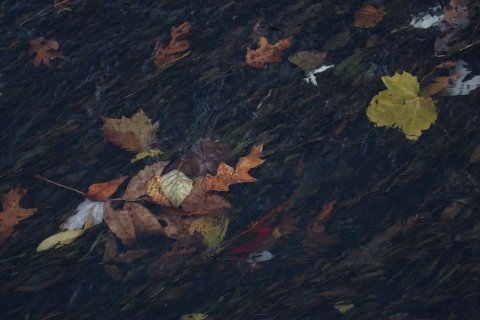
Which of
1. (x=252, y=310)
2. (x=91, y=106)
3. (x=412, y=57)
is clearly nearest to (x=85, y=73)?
(x=91, y=106)

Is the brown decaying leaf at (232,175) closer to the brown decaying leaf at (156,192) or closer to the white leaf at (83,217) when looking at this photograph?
the brown decaying leaf at (156,192)

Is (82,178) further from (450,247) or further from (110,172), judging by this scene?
(450,247)

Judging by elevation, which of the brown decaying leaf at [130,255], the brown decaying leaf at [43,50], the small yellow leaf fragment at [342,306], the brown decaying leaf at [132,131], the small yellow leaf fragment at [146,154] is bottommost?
the small yellow leaf fragment at [342,306]

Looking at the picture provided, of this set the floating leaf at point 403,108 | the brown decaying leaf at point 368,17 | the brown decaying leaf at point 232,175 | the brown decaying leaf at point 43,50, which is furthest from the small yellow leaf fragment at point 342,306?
the brown decaying leaf at point 43,50

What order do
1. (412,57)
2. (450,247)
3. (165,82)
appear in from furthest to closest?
(165,82) < (412,57) < (450,247)

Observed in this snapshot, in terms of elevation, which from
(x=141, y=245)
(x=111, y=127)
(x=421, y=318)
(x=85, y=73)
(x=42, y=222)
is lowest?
(x=421, y=318)

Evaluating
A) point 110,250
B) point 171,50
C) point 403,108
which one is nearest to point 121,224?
point 110,250

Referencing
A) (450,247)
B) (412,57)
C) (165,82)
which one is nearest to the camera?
(450,247)
